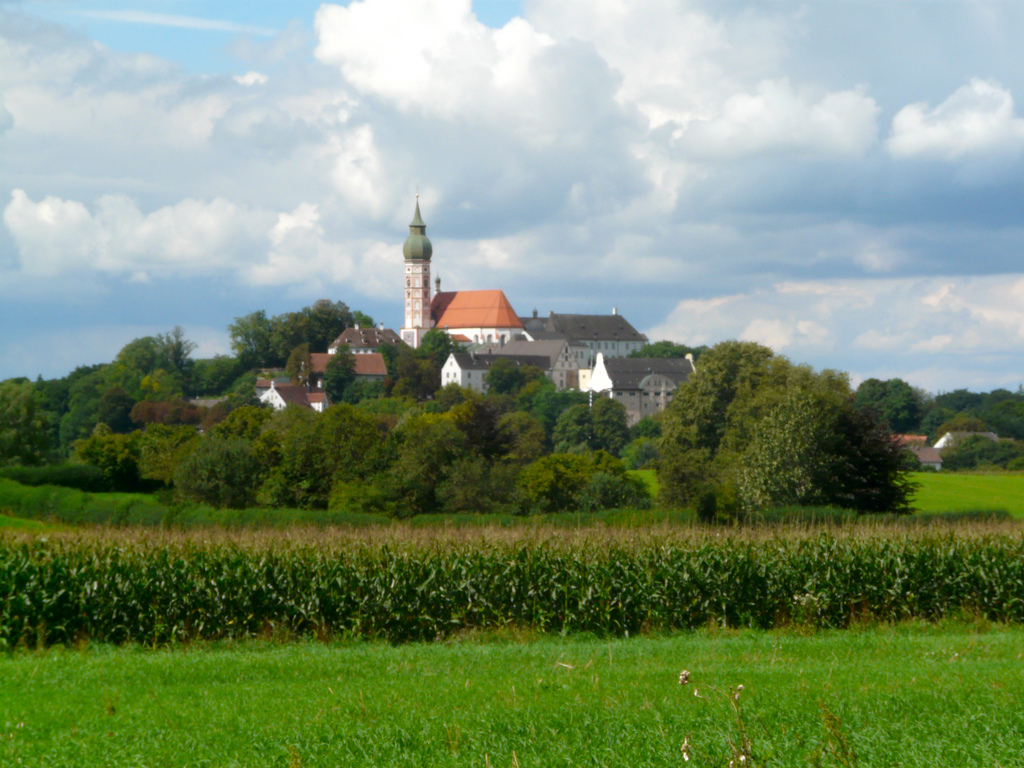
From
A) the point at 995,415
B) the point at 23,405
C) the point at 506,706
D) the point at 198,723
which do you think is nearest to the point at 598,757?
the point at 506,706

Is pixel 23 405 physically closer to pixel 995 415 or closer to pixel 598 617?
pixel 598 617

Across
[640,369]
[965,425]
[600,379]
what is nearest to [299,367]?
[600,379]

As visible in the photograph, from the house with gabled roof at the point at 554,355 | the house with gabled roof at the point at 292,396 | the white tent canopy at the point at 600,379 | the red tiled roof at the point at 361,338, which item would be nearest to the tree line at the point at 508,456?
the house with gabled roof at the point at 292,396

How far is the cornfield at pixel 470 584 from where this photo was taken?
1833cm

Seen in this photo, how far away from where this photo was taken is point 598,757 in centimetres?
738

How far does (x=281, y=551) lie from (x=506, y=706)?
36.5 feet

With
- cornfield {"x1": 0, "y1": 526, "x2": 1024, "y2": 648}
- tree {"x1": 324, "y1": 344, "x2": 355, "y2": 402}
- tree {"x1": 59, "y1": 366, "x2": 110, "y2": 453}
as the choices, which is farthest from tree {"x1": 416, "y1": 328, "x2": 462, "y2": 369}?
cornfield {"x1": 0, "y1": 526, "x2": 1024, "y2": 648}

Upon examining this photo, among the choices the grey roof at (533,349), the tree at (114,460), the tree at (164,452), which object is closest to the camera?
the tree at (164,452)

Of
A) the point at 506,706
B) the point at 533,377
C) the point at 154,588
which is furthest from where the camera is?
the point at 533,377

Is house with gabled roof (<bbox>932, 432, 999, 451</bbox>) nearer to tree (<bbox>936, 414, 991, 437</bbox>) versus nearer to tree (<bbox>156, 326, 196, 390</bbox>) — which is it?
tree (<bbox>936, 414, 991, 437</bbox>)

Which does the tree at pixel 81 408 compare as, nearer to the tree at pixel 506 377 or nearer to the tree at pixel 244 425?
the tree at pixel 244 425

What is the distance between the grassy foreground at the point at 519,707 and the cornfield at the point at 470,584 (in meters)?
2.56

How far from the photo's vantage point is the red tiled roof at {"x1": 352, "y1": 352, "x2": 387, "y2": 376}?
156450mm

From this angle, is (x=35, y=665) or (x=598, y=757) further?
(x=35, y=665)
